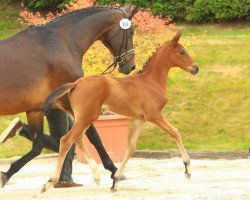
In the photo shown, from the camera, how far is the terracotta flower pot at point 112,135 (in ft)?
50.3

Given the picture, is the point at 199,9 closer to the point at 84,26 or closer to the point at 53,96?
the point at 84,26

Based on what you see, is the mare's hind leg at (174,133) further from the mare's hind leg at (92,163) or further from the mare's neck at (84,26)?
the mare's neck at (84,26)

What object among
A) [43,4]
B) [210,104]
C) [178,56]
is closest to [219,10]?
[43,4]

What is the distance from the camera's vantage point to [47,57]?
10055mm

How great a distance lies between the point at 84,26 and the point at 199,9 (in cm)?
1428

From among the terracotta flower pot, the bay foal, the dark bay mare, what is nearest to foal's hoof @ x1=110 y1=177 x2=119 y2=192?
the bay foal

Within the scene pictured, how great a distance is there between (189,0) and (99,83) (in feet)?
50.0

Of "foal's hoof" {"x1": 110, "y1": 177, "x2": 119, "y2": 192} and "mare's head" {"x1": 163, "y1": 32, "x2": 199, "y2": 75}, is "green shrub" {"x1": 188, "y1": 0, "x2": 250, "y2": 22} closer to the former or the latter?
"mare's head" {"x1": 163, "y1": 32, "x2": 199, "y2": 75}

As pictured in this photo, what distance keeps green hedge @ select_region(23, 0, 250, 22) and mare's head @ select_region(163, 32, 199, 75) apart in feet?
43.5

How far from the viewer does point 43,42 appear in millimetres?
10164

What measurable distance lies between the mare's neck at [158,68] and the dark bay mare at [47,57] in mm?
319

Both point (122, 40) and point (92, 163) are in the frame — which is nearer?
point (92, 163)

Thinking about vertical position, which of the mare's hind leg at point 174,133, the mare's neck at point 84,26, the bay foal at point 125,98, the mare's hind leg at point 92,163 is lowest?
the mare's hind leg at point 92,163

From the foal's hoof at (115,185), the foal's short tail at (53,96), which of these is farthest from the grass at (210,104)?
the foal's short tail at (53,96)
